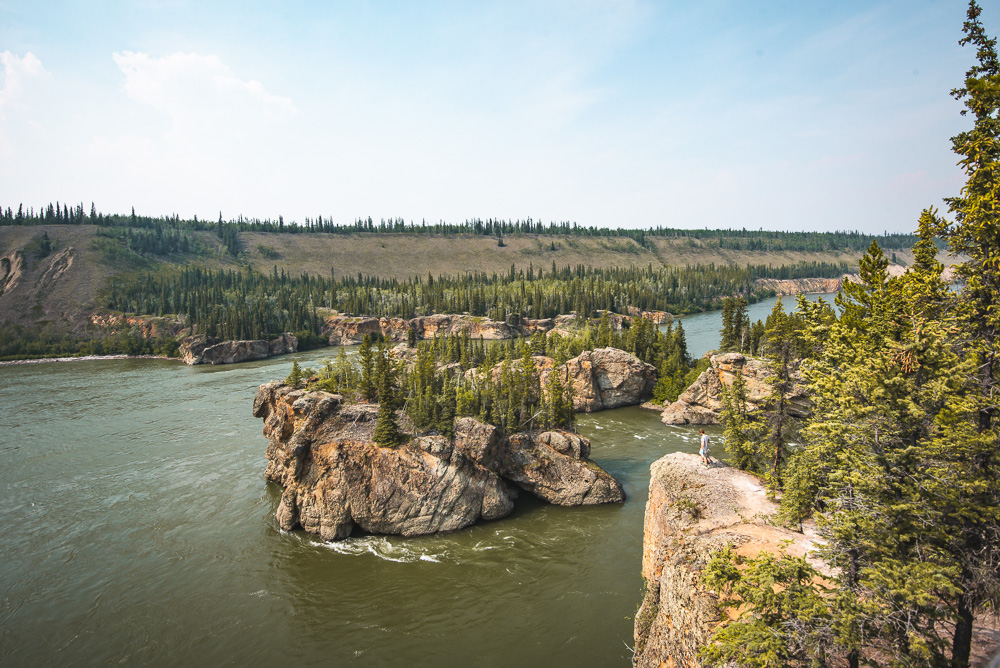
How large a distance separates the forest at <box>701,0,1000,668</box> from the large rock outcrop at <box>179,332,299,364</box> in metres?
121

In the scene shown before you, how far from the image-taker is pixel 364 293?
166 m

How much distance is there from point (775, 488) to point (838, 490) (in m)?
9.35

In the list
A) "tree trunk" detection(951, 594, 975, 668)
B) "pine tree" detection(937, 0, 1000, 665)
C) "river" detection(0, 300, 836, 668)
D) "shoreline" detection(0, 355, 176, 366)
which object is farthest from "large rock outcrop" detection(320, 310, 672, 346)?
"tree trunk" detection(951, 594, 975, 668)

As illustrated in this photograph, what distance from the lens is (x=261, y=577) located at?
28.6 m

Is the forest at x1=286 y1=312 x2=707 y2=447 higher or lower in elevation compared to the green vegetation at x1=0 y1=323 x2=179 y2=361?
higher

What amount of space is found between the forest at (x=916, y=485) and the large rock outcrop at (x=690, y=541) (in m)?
2.11

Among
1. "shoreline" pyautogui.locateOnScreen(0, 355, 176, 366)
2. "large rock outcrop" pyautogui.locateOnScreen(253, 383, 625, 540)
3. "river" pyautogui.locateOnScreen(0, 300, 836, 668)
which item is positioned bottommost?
"river" pyautogui.locateOnScreen(0, 300, 836, 668)

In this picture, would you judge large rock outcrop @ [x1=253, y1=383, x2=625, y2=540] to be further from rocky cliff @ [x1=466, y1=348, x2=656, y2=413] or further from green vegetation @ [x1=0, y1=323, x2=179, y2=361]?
green vegetation @ [x1=0, y1=323, x2=179, y2=361]

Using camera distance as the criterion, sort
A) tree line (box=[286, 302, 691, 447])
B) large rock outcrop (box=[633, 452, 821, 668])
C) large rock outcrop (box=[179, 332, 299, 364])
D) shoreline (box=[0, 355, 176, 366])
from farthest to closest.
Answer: shoreline (box=[0, 355, 176, 366]) → large rock outcrop (box=[179, 332, 299, 364]) → tree line (box=[286, 302, 691, 447]) → large rock outcrop (box=[633, 452, 821, 668])

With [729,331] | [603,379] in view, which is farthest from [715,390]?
[729,331]

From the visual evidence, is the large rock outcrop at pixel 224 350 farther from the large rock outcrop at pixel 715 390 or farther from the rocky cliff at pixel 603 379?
the large rock outcrop at pixel 715 390

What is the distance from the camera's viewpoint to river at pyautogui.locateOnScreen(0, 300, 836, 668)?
23.2m

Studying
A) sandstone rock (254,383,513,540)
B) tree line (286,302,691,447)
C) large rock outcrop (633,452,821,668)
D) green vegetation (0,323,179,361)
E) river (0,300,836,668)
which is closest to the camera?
large rock outcrop (633,452,821,668)

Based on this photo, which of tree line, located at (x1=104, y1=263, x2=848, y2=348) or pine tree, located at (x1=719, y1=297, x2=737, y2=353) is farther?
tree line, located at (x1=104, y1=263, x2=848, y2=348)
